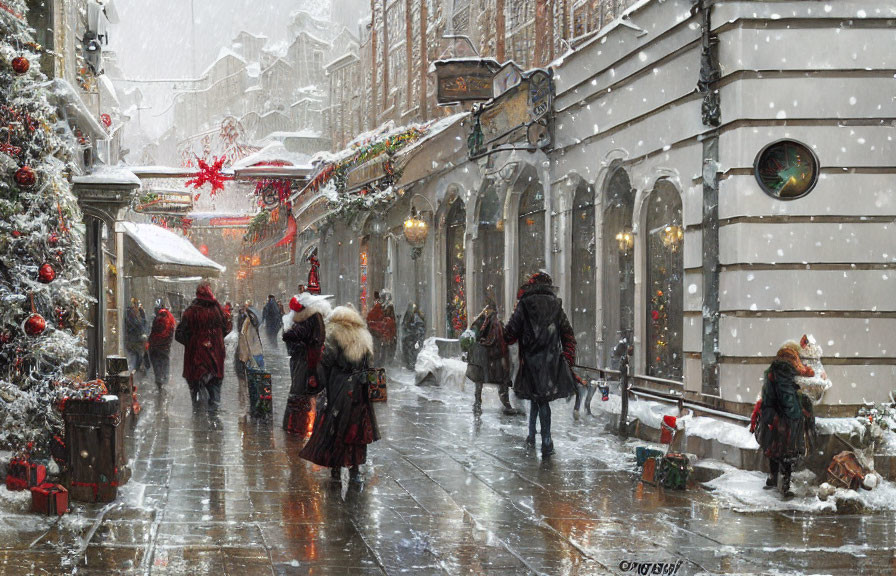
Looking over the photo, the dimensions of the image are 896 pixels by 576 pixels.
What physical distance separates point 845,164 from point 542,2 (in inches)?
458

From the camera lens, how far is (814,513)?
331 inches

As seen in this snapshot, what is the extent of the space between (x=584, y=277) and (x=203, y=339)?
223 inches

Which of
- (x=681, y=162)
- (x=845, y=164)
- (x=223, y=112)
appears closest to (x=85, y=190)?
(x=681, y=162)

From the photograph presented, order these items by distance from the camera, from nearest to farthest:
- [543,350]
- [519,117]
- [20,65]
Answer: [20,65] → [543,350] → [519,117]

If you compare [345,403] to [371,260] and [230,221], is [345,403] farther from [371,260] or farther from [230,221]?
[230,221]

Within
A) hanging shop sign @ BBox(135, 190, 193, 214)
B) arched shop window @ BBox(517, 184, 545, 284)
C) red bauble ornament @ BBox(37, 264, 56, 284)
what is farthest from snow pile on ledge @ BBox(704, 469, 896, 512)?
hanging shop sign @ BBox(135, 190, 193, 214)

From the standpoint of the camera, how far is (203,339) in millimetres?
14680

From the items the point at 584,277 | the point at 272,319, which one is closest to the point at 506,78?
the point at 584,277

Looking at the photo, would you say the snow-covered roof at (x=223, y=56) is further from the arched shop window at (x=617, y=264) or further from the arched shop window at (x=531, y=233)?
the arched shop window at (x=617, y=264)

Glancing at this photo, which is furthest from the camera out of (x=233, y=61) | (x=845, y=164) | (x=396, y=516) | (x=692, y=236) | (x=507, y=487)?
(x=233, y=61)

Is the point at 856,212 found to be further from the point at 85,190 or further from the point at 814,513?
the point at 85,190

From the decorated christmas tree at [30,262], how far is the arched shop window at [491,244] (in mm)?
11988

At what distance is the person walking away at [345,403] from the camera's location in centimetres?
913

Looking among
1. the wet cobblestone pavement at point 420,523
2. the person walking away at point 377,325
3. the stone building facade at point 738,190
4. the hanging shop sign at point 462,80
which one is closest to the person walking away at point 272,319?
the person walking away at point 377,325
